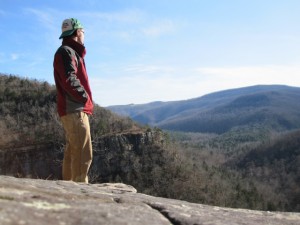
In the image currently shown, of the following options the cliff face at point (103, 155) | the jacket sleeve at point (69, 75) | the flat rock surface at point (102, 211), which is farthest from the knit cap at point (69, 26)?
the cliff face at point (103, 155)

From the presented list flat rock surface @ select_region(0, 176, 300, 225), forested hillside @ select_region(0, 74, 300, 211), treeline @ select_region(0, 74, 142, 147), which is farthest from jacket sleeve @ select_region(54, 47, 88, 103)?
treeline @ select_region(0, 74, 142, 147)

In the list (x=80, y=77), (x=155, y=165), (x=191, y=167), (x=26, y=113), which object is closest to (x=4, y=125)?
(x=26, y=113)

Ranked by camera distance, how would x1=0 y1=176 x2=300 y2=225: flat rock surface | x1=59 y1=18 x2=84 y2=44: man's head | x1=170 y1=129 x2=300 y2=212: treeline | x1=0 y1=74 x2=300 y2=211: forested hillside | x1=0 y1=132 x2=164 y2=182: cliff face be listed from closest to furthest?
1. x1=0 y1=176 x2=300 y2=225: flat rock surface
2. x1=59 y1=18 x2=84 y2=44: man's head
3. x1=0 y1=132 x2=164 y2=182: cliff face
4. x1=0 y1=74 x2=300 y2=211: forested hillside
5. x1=170 y1=129 x2=300 y2=212: treeline

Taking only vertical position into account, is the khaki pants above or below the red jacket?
below

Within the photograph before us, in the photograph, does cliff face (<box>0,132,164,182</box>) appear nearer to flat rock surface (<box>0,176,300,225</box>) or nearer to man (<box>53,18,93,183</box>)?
man (<box>53,18,93,183</box>)

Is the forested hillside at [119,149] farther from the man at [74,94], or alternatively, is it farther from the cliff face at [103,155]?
the man at [74,94]

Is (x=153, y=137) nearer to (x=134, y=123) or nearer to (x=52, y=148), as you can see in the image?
(x=134, y=123)

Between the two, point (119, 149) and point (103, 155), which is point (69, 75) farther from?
point (119, 149)

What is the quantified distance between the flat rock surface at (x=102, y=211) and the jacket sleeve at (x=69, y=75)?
1.38 m

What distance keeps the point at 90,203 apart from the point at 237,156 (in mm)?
125620

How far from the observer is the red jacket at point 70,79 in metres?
5.40

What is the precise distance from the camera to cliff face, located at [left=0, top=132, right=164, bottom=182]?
157ft

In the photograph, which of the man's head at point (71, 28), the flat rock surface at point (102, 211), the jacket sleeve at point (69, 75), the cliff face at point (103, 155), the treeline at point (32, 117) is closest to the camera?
the flat rock surface at point (102, 211)

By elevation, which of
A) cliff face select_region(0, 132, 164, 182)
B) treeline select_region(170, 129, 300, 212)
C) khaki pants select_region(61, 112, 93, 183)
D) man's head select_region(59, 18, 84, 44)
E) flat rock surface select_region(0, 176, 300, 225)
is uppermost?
man's head select_region(59, 18, 84, 44)
